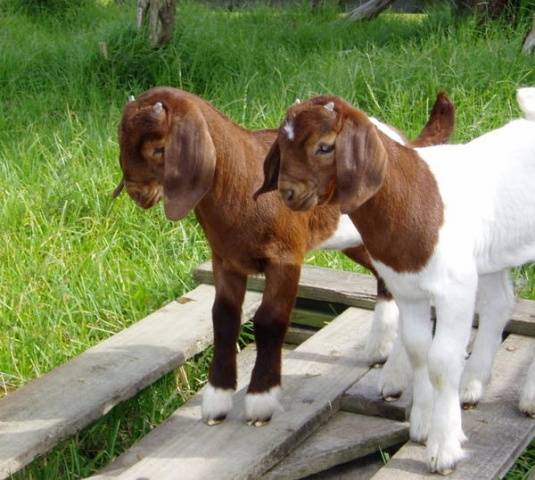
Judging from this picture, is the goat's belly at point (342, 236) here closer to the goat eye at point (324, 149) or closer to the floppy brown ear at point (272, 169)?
the floppy brown ear at point (272, 169)

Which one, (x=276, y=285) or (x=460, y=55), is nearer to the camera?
(x=276, y=285)

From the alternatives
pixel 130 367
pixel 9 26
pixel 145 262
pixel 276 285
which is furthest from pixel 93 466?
pixel 9 26

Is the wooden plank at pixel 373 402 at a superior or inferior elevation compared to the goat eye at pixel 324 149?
inferior

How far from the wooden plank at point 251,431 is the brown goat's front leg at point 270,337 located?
58 millimetres

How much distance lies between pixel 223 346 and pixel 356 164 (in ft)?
2.82

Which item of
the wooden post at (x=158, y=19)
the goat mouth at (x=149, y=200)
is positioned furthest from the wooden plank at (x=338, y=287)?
the wooden post at (x=158, y=19)

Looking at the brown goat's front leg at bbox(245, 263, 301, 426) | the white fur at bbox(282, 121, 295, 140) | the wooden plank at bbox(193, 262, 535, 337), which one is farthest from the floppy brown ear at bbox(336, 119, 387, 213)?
the wooden plank at bbox(193, 262, 535, 337)

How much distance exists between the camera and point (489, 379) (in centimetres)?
320

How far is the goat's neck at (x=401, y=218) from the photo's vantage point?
8.68 feet

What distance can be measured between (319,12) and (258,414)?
6.42 metres

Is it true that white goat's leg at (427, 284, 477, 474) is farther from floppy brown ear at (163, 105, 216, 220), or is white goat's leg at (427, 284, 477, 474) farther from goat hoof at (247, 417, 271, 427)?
floppy brown ear at (163, 105, 216, 220)

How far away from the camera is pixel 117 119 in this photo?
580 cm

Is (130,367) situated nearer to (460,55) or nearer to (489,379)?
(489,379)

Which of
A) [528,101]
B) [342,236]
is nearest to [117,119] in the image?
[342,236]
